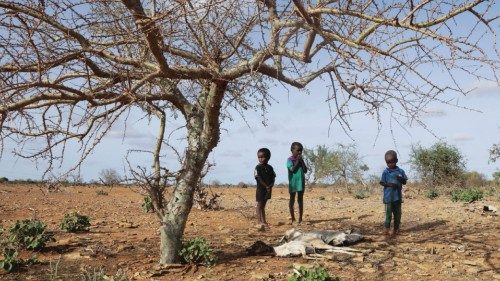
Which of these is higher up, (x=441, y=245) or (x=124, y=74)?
(x=124, y=74)

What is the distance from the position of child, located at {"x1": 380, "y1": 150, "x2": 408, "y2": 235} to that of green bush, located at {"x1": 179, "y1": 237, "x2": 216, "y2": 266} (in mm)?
3182

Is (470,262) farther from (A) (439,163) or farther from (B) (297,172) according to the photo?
(A) (439,163)

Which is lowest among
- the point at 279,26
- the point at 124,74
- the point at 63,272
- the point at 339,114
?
the point at 63,272

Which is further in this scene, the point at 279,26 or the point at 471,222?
the point at 471,222

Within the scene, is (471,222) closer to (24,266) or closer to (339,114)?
(339,114)

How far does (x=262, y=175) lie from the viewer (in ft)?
29.4

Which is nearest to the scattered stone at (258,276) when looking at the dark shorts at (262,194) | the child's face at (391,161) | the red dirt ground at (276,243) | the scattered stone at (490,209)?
the red dirt ground at (276,243)

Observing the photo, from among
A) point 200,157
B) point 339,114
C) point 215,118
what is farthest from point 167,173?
point 339,114

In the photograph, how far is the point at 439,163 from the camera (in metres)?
23.8

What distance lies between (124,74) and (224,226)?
525 cm

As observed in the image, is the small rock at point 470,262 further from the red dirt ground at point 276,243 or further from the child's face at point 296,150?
the child's face at point 296,150

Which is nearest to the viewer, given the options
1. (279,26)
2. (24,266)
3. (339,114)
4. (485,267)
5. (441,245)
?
(279,26)

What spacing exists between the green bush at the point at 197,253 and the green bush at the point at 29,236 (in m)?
2.24

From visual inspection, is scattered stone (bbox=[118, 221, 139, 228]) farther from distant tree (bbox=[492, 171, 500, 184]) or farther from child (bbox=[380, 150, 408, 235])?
distant tree (bbox=[492, 171, 500, 184])
